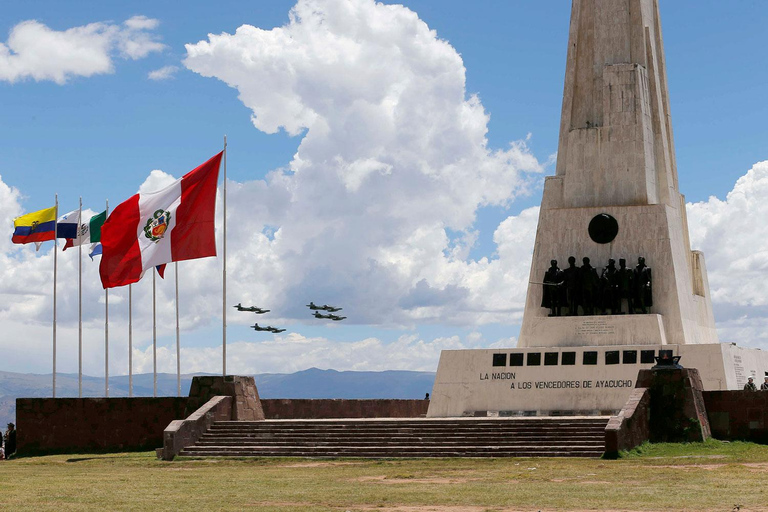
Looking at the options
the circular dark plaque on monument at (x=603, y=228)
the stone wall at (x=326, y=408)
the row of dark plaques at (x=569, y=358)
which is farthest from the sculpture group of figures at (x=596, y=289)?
the stone wall at (x=326, y=408)

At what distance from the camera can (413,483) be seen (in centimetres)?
2053

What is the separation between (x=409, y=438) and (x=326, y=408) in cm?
1184

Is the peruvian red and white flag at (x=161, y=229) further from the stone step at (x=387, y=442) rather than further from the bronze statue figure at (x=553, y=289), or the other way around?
the bronze statue figure at (x=553, y=289)

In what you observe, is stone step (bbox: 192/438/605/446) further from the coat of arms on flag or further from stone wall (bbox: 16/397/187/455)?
the coat of arms on flag

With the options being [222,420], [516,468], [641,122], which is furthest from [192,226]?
[641,122]

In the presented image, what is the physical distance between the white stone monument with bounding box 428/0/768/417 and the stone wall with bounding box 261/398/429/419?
4.89 meters

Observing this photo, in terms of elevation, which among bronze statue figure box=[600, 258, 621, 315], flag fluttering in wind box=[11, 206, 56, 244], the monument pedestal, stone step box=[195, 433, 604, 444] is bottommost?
stone step box=[195, 433, 604, 444]

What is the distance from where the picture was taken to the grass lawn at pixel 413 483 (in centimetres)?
1703

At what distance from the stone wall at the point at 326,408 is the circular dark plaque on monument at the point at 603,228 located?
30.2ft

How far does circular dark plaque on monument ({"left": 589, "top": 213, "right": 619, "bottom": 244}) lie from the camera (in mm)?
35469

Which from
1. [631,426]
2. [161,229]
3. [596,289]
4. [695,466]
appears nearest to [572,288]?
[596,289]

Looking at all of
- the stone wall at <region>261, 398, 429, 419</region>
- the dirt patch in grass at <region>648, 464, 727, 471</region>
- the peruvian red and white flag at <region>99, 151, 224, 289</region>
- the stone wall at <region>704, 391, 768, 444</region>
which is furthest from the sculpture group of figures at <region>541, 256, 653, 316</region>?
the dirt patch in grass at <region>648, 464, 727, 471</region>

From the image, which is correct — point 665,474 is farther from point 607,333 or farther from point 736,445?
point 607,333

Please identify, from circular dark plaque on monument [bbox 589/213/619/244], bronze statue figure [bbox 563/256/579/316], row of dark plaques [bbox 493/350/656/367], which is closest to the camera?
row of dark plaques [bbox 493/350/656/367]
